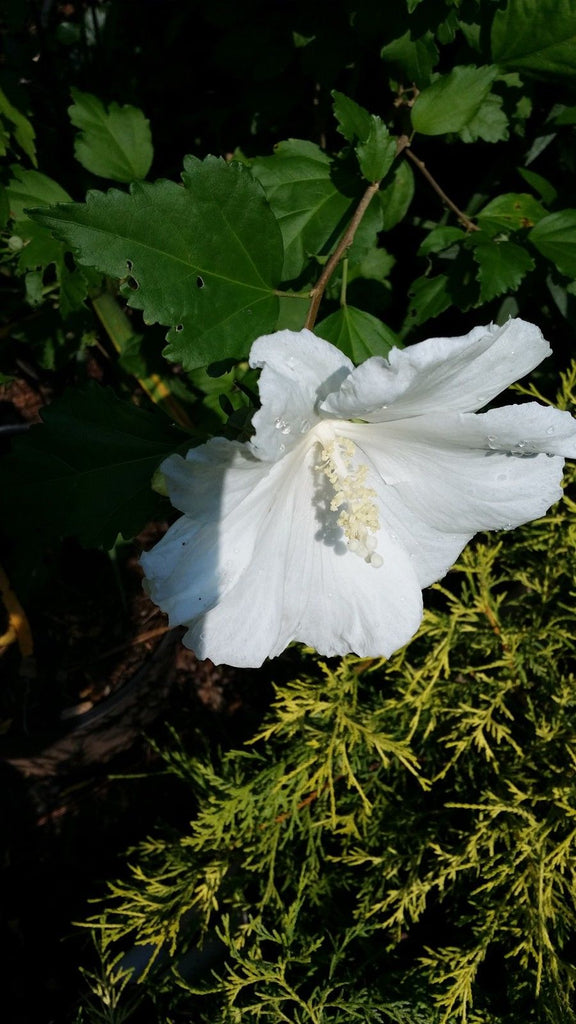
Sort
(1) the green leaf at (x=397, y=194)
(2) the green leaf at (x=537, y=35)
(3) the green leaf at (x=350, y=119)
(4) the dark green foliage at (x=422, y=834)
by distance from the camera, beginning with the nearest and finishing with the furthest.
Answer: (3) the green leaf at (x=350, y=119) < (2) the green leaf at (x=537, y=35) < (1) the green leaf at (x=397, y=194) < (4) the dark green foliage at (x=422, y=834)

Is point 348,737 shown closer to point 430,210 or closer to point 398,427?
point 398,427

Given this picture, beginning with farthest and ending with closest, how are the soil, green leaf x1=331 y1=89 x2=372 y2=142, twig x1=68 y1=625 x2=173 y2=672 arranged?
twig x1=68 y1=625 x2=173 y2=672 → the soil → green leaf x1=331 y1=89 x2=372 y2=142

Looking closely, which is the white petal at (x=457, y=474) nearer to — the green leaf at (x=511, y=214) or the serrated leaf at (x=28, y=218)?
the green leaf at (x=511, y=214)

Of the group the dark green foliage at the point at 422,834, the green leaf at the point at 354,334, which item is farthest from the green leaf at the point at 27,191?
the dark green foliage at the point at 422,834

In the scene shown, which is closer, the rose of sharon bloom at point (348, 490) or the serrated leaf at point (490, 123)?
the rose of sharon bloom at point (348, 490)

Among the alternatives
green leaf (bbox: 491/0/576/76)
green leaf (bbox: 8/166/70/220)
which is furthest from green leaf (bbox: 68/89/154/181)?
green leaf (bbox: 491/0/576/76)

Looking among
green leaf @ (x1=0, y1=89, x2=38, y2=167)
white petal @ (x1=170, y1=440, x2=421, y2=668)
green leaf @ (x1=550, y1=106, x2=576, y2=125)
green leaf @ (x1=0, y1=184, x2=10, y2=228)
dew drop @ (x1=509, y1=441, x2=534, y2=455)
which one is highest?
green leaf @ (x1=0, y1=89, x2=38, y2=167)

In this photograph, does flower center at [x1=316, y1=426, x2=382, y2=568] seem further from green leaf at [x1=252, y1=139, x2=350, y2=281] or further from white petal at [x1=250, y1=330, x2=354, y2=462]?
green leaf at [x1=252, y1=139, x2=350, y2=281]
